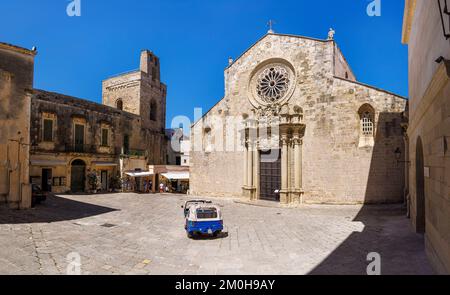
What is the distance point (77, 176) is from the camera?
73.9 ft

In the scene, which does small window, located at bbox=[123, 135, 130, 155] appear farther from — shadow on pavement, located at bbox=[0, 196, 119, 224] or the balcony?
shadow on pavement, located at bbox=[0, 196, 119, 224]

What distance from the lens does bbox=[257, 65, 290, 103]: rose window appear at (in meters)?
18.8

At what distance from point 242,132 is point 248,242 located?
12.4 metres

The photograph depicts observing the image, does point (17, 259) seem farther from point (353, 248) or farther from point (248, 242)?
point (353, 248)

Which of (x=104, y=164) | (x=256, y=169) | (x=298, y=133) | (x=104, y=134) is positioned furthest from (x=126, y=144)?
(x=298, y=133)

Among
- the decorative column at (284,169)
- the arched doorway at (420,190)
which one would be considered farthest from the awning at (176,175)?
the arched doorway at (420,190)

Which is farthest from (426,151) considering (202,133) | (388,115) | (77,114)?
(77,114)

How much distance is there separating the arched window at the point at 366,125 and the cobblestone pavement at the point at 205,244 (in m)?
4.21

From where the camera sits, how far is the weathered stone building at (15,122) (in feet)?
37.4

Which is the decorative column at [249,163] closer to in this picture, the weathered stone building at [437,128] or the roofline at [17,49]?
the weathered stone building at [437,128]

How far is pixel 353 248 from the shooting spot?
7793 mm

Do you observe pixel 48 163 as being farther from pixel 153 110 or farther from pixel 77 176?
pixel 153 110

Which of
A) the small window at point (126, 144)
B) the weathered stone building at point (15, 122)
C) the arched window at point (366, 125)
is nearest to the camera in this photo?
the weathered stone building at point (15, 122)

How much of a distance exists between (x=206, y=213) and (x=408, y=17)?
10480mm
